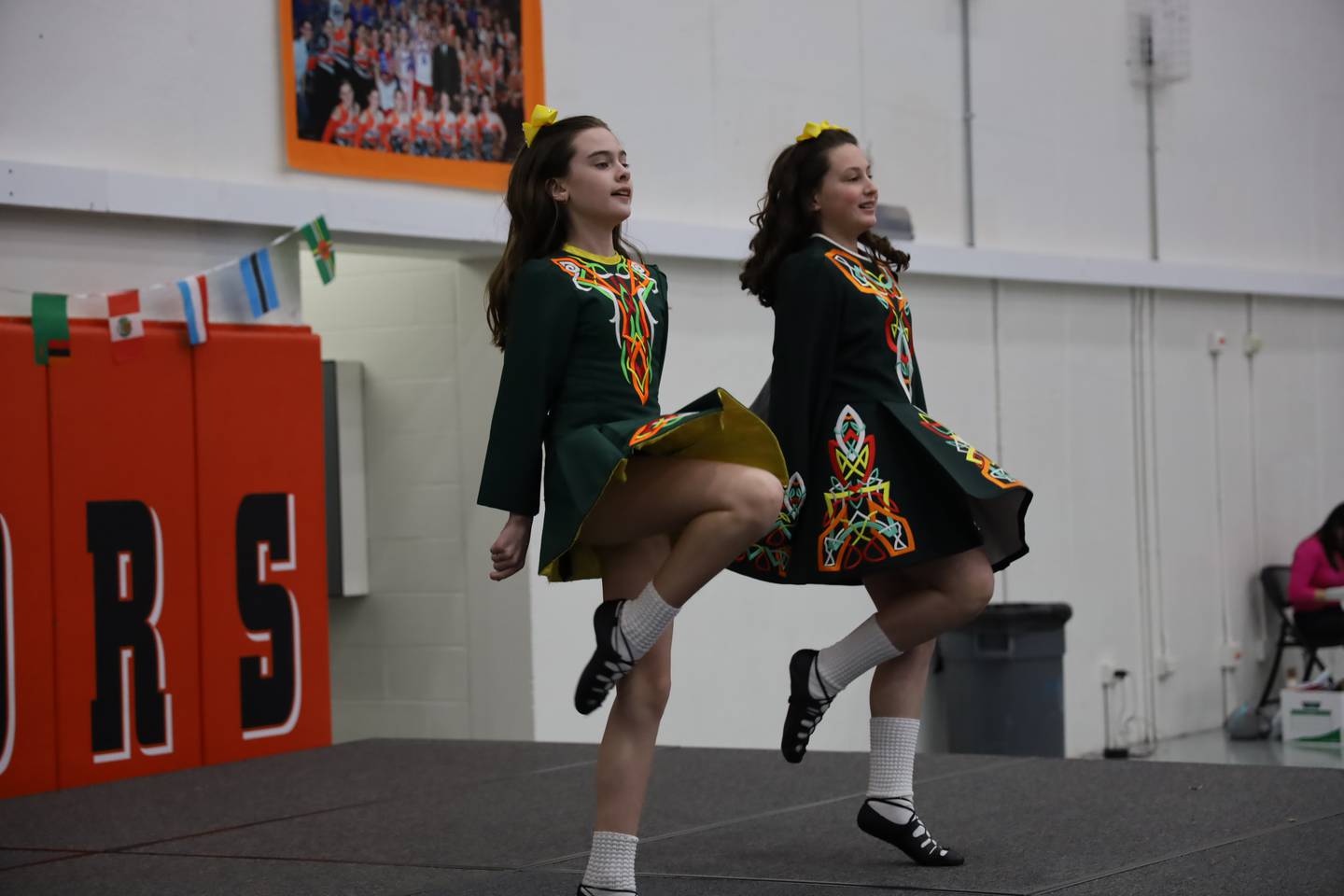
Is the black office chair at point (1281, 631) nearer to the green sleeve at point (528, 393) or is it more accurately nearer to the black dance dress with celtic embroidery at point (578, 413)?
the black dance dress with celtic embroidery at point (578, 413)

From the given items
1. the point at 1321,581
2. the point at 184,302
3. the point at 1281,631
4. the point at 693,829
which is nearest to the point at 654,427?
the point at 693,829

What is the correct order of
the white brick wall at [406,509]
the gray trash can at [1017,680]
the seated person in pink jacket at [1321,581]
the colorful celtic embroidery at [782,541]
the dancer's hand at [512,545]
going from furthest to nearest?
the seated person in pink jacket at [1321,581] < the gray trash can at [1017,680] < the white brick wall at [406,509] < the colorful celtic embroidery at [782,541] < the dancer's hand at [512,545]

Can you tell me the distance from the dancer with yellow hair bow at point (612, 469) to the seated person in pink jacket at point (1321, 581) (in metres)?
7.04

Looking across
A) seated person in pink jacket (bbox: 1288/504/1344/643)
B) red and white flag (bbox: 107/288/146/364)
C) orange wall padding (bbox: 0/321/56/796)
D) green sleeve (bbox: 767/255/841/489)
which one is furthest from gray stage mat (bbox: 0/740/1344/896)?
seated person in pink jacket (bbox: 1288/504/1344/643)

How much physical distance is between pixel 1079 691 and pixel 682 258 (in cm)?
330

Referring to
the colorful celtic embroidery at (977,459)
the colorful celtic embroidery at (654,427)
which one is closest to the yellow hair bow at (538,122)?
the colorful celtic embroidery at (654,427)

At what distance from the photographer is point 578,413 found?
279 centimetres

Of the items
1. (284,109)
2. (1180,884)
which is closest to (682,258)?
(284,109)

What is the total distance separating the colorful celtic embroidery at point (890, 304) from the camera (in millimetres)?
3166

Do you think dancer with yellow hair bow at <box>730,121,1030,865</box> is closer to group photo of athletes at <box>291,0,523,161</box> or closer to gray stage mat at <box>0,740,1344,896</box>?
gray stage mat at <box>0,740,1344,896</box>

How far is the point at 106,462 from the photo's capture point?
→ 16.2ft

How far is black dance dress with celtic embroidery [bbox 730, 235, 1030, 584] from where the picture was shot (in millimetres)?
3014

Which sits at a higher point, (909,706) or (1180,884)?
(909,706)

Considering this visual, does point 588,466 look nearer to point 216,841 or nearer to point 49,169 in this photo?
point 216,841
